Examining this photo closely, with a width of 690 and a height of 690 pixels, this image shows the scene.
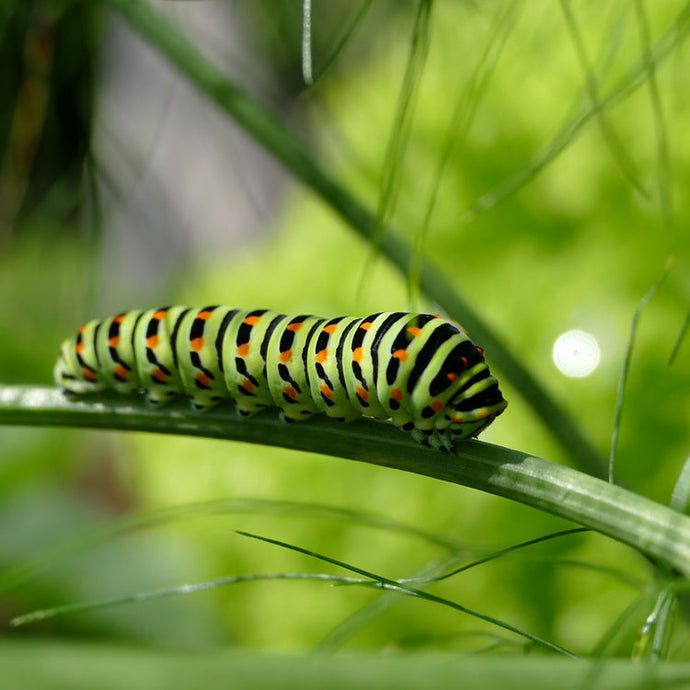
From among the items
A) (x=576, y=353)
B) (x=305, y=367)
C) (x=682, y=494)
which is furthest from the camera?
(x=576, y=353)

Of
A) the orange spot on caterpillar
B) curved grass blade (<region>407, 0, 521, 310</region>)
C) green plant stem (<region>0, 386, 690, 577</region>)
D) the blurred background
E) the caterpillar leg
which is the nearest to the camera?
green plant stem (<region>0, 386, 690, 577</region>)

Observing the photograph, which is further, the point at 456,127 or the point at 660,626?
the point at 456,127

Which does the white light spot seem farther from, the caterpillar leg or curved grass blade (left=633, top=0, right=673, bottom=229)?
the caterpillar leg

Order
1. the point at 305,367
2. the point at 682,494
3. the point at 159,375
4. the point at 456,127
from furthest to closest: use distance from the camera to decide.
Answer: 1. the point at 456,127
2. the point at 159,375
3. the point at 305,367
4. the point at 682,494

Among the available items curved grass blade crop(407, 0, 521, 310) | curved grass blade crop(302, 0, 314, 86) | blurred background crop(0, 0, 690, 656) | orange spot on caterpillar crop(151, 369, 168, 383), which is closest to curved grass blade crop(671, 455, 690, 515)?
curved grass blade crop(407, 0, 521, 310)

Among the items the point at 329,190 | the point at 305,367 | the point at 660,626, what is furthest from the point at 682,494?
the point at 329,190

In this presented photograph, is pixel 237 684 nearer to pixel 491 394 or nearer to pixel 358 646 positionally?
pixel 491 394

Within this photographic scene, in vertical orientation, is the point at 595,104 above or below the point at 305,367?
above

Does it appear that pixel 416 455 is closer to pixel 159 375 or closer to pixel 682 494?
pixel 682 494
